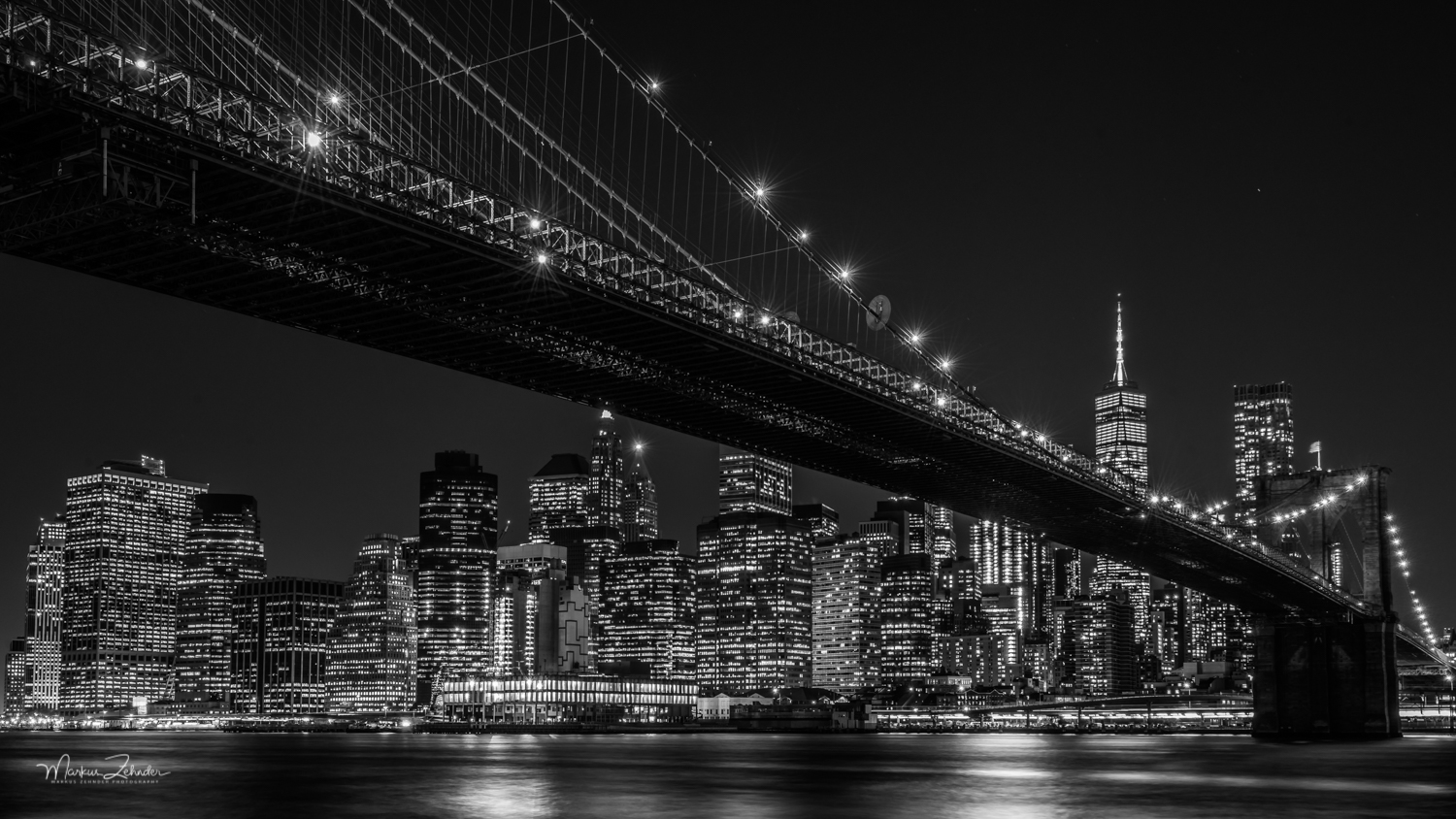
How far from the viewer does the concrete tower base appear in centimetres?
8875

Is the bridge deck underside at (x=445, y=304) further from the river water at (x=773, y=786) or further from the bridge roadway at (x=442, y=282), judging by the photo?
the river water at (x=773, y=786)

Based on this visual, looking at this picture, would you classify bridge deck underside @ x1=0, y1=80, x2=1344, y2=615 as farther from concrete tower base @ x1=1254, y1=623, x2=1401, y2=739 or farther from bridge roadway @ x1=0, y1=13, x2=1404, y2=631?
concrete tower base @ x1=1254, y1=623, x2=1401, y2=739

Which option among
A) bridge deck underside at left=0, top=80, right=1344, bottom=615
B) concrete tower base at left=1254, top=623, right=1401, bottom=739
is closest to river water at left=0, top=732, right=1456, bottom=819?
bridge deck underside at left=0, top=80, right=1344, bottom=615

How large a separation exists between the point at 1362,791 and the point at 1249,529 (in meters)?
58.4

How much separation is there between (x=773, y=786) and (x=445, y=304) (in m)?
16.9

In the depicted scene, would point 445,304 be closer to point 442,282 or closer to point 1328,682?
point 442,282

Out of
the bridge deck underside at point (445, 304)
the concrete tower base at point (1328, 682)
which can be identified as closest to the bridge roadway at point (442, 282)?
the bridge deck underside at point (445, 304)

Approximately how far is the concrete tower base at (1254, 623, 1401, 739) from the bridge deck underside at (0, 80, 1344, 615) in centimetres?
2986

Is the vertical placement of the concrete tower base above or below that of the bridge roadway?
below

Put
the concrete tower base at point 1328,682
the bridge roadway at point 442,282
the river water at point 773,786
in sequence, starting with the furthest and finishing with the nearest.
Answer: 1. the concrete tower base at point 1328,682
2. the river water at point 773,786
3. the bridge roadway at point 442,282

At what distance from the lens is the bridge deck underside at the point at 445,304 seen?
32.4 m

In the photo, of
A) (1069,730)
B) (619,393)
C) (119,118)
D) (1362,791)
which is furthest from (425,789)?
(1069,730)

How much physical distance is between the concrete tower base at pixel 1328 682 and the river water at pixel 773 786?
15856 mm

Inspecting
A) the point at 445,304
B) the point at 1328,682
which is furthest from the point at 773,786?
the point at 1328,682
